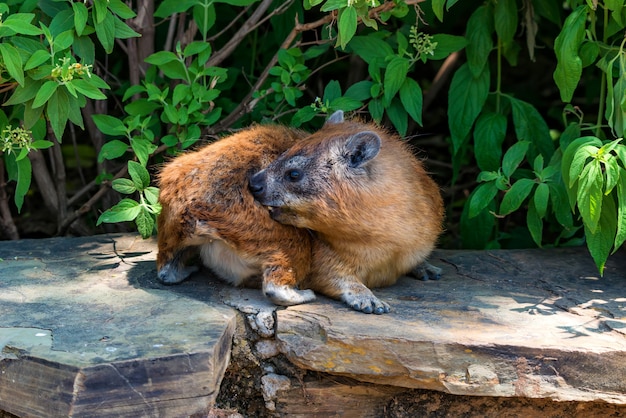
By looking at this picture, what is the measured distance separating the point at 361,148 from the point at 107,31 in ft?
5.68

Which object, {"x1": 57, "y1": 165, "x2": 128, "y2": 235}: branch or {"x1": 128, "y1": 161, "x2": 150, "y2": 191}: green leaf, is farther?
{"x1": 57, "y1": 165, "x2": 128, "y2": 235}: branch

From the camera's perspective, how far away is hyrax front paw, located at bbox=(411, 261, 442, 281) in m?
5.68

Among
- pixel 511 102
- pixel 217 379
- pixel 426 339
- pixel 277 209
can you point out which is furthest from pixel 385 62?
pixel 217 379

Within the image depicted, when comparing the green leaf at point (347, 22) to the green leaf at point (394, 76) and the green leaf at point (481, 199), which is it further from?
the green leaf at point (481, 199)

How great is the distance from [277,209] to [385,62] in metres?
1.51

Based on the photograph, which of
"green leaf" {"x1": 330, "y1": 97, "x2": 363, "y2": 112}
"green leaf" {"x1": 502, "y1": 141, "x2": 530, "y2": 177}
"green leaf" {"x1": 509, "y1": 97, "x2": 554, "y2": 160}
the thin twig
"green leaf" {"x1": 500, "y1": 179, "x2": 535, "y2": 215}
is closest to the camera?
"green leaf" {"x1": 500, "y1": 179, "x2": 535, "y2": 215}

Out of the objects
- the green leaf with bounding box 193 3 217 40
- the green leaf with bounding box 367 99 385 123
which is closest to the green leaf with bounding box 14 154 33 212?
the green leaf with bounding box 193 3 217 40

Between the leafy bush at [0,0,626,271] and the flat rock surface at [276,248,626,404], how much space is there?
1.91 feet

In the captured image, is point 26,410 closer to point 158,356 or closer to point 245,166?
point 158,356

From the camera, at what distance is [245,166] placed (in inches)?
206

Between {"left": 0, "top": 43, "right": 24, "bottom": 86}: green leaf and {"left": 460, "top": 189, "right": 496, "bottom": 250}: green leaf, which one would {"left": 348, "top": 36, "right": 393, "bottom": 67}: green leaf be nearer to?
{"left": 460, "top": 189, "right": 496, "bottom": 250}: green leaf

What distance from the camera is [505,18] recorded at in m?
6.16

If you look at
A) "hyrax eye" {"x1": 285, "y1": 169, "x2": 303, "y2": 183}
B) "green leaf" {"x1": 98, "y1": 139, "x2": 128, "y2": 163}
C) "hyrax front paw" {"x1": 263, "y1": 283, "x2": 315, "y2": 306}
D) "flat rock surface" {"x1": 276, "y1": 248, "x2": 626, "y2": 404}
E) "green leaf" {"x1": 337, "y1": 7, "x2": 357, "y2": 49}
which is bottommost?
"flat rock surface" {"x1": 276, "y1": 248, "x2": 626, "y2": 404}

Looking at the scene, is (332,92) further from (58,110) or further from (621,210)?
(621,210)
